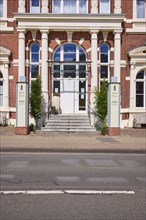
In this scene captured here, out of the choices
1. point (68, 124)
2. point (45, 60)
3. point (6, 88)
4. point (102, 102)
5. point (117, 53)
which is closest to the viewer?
point (102, 102)

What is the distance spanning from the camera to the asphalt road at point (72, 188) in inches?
199

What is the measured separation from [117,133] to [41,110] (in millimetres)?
5468

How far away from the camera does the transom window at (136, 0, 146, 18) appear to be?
23.2m

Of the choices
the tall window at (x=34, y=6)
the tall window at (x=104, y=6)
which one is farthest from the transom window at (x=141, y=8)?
the tall window at (x=34, y=6)

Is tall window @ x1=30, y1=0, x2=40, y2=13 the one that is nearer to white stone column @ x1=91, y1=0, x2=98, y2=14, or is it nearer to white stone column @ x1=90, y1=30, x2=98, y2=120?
white stone column @ x1=91, y1=0, x2=98, y2=14

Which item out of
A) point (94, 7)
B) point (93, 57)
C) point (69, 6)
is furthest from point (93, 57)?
point (69, 6)

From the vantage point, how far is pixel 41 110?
2062cm

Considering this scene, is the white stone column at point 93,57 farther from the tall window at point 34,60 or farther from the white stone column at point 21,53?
the white stone column at point 21,53

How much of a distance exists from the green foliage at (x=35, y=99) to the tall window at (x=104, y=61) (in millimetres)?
5078

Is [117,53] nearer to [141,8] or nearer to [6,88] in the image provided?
[141,8]

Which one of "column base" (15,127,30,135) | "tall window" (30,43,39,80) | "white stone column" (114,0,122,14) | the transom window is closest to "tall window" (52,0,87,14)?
"white stone column" (114,0,122,14)

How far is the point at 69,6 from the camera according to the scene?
2327cm

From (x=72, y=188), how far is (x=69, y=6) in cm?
1894

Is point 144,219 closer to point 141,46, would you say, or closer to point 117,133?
point 117,133
